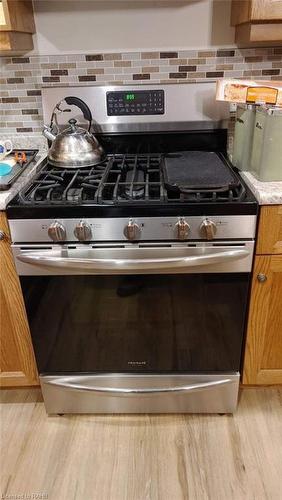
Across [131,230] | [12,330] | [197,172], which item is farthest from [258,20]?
[12,330]

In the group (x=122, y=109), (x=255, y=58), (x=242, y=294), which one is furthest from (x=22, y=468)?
(x=255, y=58)

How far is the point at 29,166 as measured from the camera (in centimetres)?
149

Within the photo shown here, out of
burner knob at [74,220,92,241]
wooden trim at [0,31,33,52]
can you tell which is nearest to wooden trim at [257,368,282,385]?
burner knob at [74,220,92,241]

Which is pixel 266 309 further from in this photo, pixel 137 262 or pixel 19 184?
pixel 19 184

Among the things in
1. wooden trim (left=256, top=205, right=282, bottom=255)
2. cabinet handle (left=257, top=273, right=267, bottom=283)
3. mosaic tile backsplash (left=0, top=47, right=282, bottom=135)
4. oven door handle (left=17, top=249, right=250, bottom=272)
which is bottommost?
cabinet handle (left=257, top=273, right=267, bottom=283)

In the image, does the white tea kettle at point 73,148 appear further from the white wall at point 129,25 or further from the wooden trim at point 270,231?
the wooden trim at point 270,231

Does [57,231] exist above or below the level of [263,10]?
below

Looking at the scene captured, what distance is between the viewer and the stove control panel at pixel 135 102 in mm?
1558

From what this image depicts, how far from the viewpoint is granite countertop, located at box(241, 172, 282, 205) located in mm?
1166

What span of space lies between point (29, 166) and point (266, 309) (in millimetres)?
1028

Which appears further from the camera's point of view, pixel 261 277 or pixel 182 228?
pixel 261 277

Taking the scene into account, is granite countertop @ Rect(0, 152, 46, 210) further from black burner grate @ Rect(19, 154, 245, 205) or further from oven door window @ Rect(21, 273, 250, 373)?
oven door window @ Rect(21, 273, 250, 373)

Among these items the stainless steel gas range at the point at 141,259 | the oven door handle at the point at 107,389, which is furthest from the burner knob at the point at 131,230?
the oven door handle at the point at 107,389

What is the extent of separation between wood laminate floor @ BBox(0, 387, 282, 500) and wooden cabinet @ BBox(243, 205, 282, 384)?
0.61 ft
